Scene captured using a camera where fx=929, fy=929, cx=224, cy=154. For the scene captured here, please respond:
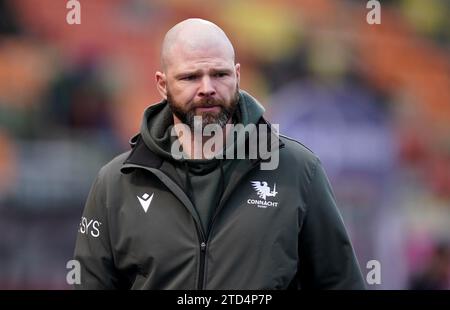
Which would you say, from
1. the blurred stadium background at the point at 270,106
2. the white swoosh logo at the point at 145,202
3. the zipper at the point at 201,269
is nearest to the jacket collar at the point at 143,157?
the white swoosh logo at the point at 145,202

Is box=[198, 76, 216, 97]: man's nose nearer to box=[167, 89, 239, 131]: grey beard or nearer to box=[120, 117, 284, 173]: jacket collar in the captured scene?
box=[167, 89, 239, 131]: grey beard

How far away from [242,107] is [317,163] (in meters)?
0.31

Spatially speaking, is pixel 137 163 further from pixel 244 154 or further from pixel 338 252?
pixel 338 252

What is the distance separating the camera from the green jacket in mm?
2844

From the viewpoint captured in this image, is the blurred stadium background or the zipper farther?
the blurred stadium background

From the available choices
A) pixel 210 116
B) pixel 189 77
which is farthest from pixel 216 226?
pixel 189 77

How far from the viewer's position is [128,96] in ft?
21.6

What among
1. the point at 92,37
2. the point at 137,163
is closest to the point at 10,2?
the point at 92,37

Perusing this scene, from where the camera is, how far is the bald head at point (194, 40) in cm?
296

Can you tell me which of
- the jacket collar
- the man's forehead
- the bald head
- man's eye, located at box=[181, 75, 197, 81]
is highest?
the bald head

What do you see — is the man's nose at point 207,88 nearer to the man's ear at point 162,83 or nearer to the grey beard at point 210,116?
the grey beard at point 210,116

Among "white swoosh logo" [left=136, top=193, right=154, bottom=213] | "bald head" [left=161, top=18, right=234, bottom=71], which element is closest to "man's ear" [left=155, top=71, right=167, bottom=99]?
"bald head" [left=161, top=18, right=234, bottom=71]

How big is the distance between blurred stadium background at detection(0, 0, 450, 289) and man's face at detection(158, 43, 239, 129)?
3.50m

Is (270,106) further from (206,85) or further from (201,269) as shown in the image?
(201,269)
